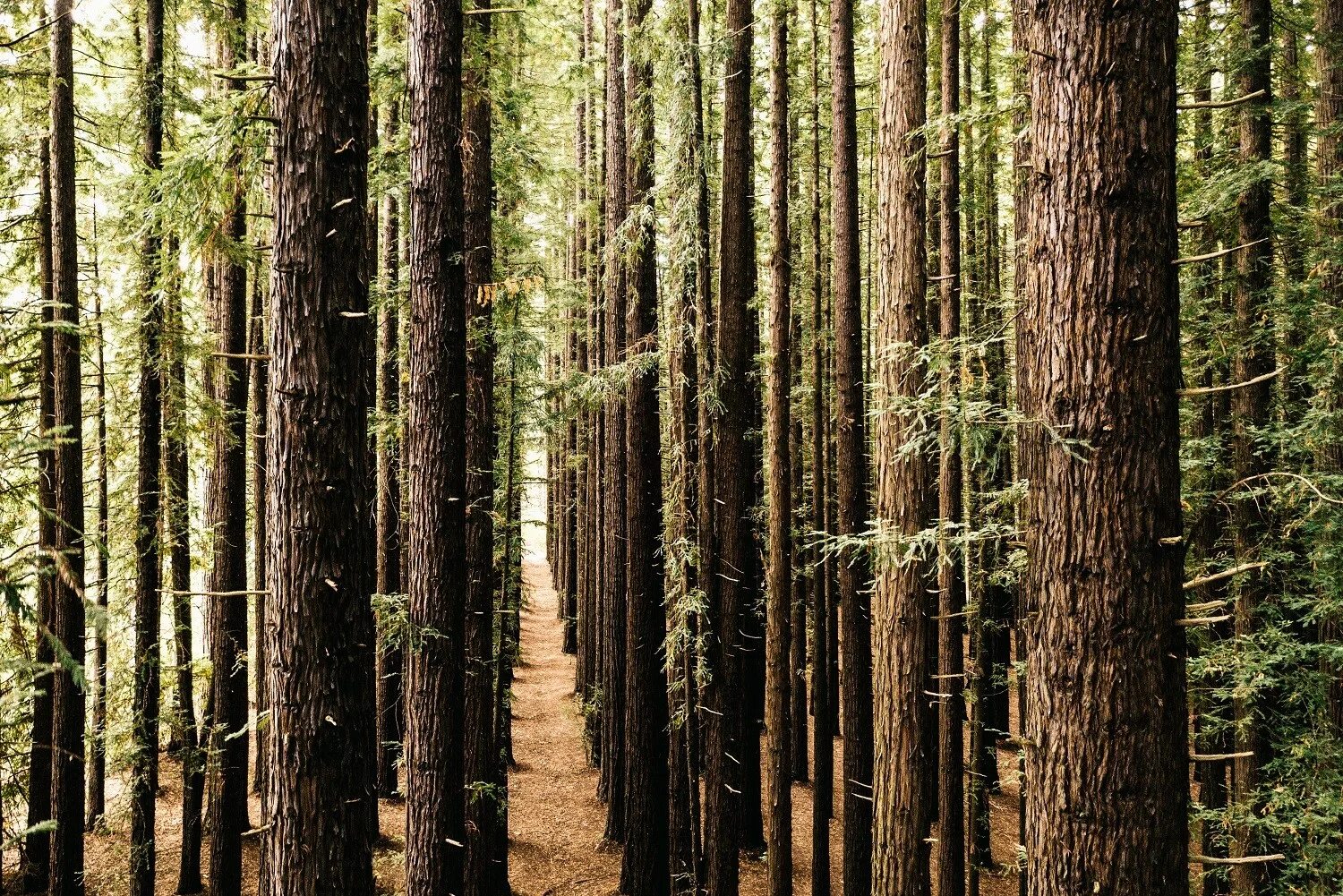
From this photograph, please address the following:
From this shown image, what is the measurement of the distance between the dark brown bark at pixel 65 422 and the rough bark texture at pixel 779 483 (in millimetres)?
7626

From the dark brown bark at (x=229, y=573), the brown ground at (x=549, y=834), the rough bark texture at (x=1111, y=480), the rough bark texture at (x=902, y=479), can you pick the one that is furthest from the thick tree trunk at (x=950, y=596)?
the dark brown bark at (x=229, y=573)

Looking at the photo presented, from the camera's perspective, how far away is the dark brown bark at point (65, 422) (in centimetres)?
785

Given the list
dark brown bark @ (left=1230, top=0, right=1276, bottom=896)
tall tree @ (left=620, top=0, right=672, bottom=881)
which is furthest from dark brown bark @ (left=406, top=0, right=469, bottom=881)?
dark brown bark @ (left=1230, top=0, right=1276, bottom=896)

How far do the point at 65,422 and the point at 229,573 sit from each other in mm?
2449

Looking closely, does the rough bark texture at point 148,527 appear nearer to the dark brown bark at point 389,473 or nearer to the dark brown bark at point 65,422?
the dark brown bark at point 65,422

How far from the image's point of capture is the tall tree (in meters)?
10.4

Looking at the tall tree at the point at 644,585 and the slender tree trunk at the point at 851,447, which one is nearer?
the slender tree trunk at the point at 851,447

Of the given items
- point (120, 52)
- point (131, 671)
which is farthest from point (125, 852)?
point (120, 52)

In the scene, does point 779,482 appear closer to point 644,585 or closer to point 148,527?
point 644,585

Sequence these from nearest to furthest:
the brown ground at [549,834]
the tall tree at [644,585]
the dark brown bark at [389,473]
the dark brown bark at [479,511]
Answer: the dark brown bark at [479,511] < the tall tree at [644,585] < the dark brown bark at [389,473] < the brown ground at [549,834]

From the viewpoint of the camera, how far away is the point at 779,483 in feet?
29.0

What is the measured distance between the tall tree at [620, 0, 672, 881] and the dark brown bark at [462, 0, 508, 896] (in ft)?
6.78

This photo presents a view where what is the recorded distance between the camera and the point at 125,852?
36.7 ft

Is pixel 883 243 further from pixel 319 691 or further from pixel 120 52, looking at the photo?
pixel 120 52
